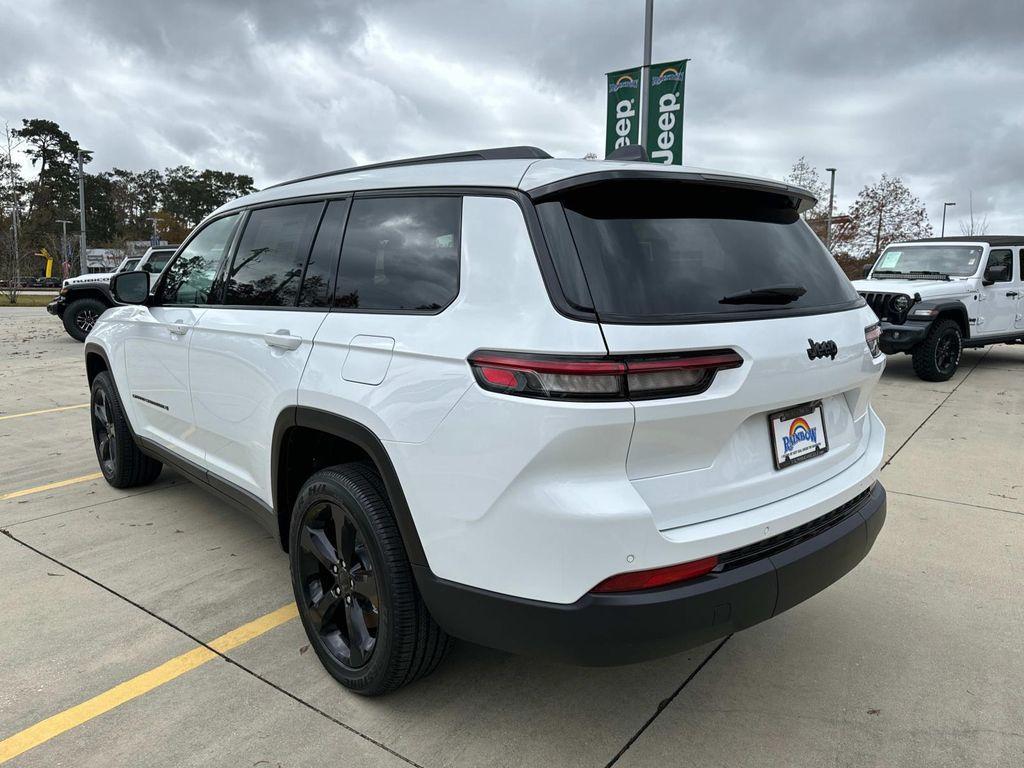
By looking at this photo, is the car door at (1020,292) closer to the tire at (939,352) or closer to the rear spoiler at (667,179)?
the tire at (939,352)

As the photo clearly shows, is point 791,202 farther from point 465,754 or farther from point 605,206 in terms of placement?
point 465,754

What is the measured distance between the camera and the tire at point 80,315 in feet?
45.9

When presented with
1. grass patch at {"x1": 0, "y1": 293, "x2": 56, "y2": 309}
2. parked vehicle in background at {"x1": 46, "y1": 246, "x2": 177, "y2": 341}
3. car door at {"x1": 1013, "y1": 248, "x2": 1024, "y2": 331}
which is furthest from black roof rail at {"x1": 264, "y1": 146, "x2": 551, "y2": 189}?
grass patch at {"x1": 0, "y1": 293, "x2": 56, "y2": 309}

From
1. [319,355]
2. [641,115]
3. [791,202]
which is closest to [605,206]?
[791,202]

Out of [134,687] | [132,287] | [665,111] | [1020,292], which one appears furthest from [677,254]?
[1020,292]

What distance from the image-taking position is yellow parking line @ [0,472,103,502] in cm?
468

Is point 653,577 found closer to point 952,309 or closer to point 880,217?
point 952,309

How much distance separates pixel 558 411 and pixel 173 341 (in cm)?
254

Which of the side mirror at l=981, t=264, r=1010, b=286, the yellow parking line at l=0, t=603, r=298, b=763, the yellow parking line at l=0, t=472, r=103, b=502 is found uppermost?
the side mirror at l=981, t=264, r=1010, b=286

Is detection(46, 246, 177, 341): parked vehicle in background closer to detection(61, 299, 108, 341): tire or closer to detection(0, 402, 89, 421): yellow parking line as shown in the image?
detection(61, 299, 108, 341): tire

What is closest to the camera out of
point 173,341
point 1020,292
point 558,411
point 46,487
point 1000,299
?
point 558,411

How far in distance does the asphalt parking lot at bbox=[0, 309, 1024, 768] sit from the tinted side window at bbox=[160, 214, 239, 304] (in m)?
1.29

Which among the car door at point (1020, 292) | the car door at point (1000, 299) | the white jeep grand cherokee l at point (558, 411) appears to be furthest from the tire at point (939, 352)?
the white jeep grand cherokee l at point (558, 411)

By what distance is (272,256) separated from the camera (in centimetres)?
308
